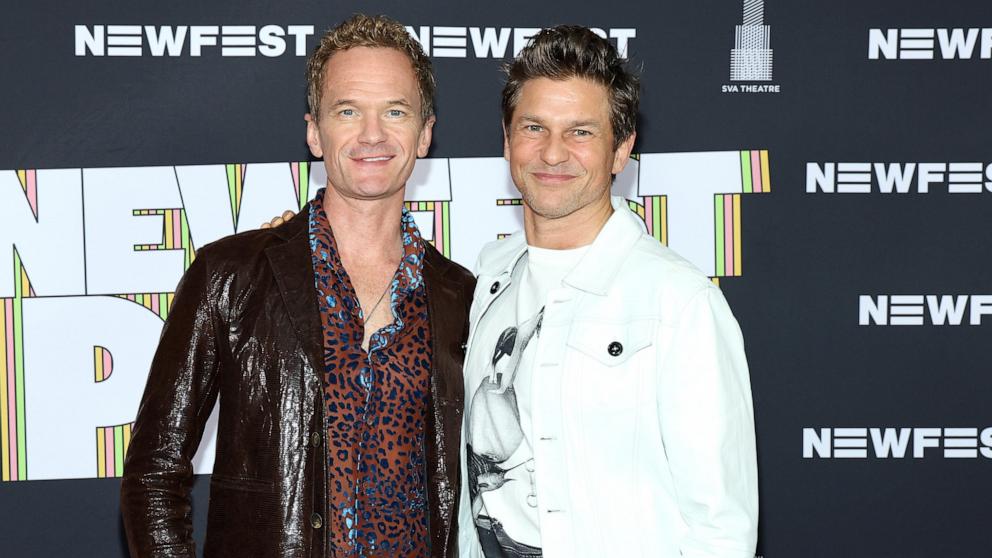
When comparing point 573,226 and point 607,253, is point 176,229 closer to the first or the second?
point 573,226

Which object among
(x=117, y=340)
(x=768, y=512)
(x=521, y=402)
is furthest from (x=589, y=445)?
(x=117, y=340)

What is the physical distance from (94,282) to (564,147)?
2.06m

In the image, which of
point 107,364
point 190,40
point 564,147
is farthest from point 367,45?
point 107,364

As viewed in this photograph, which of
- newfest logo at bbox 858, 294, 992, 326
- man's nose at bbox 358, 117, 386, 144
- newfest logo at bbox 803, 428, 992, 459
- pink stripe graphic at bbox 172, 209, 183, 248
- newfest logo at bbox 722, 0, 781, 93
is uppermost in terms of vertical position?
newfest logo at bbox 722, 0, 781, 93

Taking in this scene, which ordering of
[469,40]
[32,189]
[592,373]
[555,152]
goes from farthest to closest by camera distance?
[469,40] < [32,189] < [555,152] < [592,373]

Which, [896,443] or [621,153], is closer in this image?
[621,153]

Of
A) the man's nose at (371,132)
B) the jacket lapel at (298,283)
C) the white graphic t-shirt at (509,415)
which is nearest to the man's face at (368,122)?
the man's nose at (371,132)

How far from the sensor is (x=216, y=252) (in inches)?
80.7

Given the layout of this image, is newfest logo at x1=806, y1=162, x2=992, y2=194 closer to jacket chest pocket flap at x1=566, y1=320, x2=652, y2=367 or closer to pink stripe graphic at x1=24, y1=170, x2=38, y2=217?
jacket chest pocket flap at x1=566, y1=320, x2=652, y2=367

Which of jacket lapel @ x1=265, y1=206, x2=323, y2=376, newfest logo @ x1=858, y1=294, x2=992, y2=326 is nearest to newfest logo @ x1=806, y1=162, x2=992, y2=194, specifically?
newfest logo @ x1=858, y1=294, x2=992, y2=326

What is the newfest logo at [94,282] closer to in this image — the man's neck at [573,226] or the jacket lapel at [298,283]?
the jacket lapel at [298,283]

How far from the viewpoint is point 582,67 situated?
2104mm

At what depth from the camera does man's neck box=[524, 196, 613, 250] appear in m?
2.13

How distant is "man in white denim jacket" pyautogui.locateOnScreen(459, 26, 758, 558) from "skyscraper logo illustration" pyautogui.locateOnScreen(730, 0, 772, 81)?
1452mm
